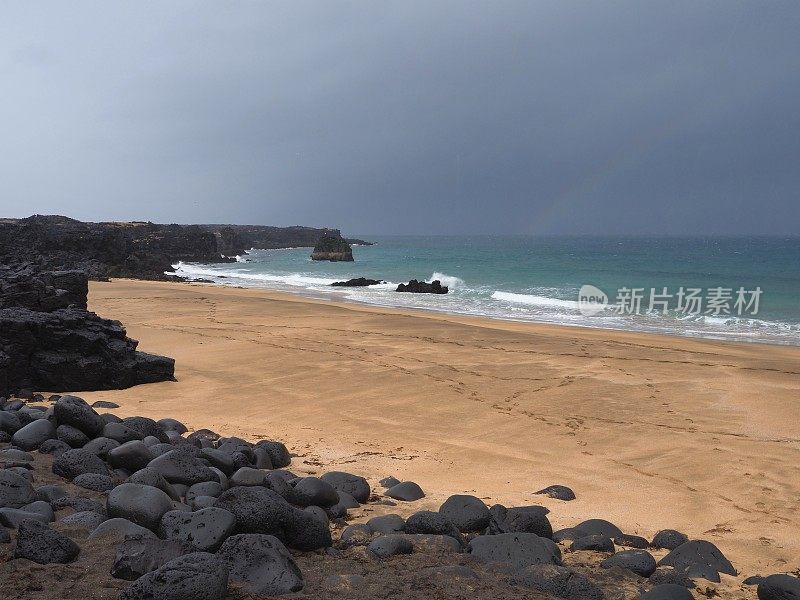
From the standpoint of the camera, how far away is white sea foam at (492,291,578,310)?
2769 centimetres

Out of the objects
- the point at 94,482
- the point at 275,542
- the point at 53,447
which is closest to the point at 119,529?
the point at 275,542

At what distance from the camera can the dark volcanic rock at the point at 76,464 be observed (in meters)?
4.44

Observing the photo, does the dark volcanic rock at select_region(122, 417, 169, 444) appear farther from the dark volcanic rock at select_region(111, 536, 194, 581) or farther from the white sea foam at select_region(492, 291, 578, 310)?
the white sea foam at select_region(492, 291, 578, 310)

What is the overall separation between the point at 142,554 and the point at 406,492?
243 cm

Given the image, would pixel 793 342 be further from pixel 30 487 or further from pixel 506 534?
pixel 30 487

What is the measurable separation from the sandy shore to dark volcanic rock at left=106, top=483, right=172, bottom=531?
1.95m

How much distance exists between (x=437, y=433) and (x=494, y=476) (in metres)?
1.48

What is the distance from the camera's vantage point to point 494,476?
231 inches

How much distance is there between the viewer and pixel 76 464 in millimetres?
4457

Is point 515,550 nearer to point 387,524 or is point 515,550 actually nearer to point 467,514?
point 467,514

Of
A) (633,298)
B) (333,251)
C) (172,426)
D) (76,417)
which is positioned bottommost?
(172,426)

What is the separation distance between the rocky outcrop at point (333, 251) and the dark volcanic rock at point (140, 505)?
73457 millimetres

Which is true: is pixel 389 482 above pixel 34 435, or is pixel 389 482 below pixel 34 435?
below

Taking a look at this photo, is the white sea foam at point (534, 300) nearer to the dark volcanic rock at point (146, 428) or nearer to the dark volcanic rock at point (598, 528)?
the dark volcanic rock at point (146, 428)
